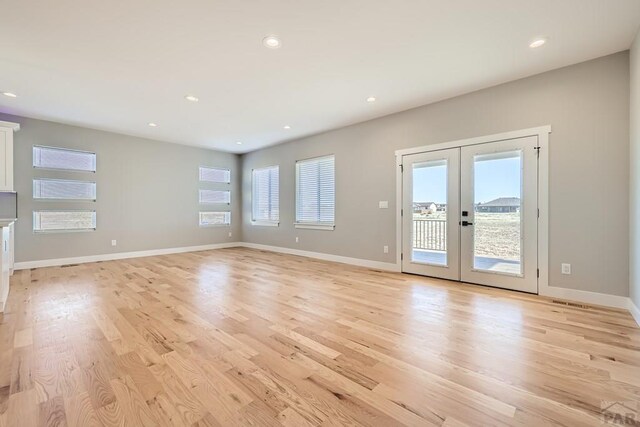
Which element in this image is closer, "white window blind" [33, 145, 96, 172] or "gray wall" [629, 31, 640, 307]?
"gray wall" [629, 31, 640, 307]

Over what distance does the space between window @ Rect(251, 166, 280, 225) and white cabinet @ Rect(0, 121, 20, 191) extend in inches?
181

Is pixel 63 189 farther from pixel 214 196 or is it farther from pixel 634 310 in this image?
pixel 634 310

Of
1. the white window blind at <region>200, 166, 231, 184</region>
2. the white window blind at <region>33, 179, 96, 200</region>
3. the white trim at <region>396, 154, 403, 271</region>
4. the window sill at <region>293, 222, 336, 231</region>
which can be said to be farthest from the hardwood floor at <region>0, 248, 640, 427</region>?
the white window blind at <region>200, 166, 231, 184</region>

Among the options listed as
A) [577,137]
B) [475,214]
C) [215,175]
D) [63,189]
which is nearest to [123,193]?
[63,189]

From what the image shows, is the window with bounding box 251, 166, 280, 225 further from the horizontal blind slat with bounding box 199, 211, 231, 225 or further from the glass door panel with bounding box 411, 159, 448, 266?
the glass door panel with bounding box 411, 159, 448, 266

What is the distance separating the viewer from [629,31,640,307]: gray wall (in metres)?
2.65

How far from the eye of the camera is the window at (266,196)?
7270 mm

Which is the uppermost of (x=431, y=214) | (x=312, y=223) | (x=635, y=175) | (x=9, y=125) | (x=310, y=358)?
(x=9, y=125)

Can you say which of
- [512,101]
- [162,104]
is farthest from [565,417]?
[162,104]

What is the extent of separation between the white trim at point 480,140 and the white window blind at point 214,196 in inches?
206

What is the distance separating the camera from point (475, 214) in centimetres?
395

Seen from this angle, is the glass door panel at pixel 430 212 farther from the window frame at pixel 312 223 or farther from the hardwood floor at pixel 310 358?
the window frame at pixel 312 223

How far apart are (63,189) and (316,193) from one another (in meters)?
5.03

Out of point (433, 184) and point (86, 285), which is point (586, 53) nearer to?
point (433, 184)
